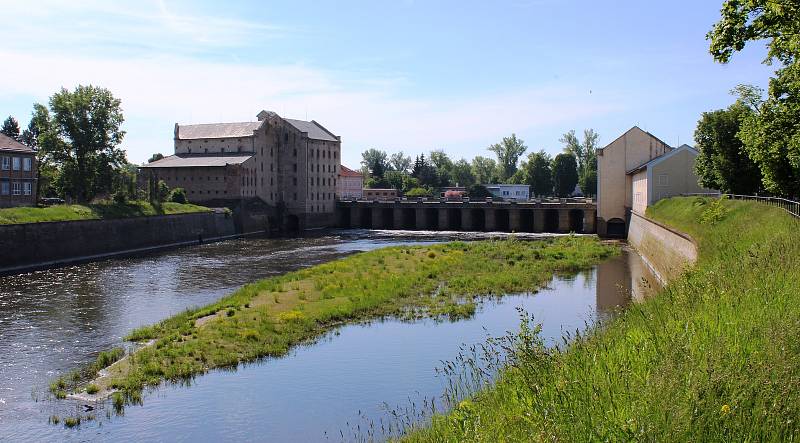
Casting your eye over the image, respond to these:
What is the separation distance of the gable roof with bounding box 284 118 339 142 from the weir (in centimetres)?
995

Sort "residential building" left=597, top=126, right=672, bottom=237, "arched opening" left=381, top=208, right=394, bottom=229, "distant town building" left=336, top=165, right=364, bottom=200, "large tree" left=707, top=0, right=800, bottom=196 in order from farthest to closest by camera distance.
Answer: "distant town building" left=336, top=165, right=364, bottom=200
"arched opening" left=381, top=208, right=394, bottom=229
"residential building" left=597, top=126, right=672, bottom=237
"large tree" left=707, top=0, right=800, bottom=196

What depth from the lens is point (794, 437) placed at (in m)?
7.07

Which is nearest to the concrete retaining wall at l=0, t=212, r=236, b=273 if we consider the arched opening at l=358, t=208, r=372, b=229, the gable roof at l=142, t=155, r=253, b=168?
the gable roof at l=142, t=155, r=253, b=168

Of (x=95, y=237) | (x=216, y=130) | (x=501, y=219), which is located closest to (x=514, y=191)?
(x=501, y=219)

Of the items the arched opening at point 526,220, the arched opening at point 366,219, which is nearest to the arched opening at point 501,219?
the arched opening at point 526,220

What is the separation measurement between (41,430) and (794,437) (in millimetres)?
15143

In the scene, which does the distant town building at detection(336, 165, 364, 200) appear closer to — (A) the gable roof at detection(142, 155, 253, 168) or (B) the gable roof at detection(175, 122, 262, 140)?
(B) the gable roof at detection(175, 122, 262, 140)

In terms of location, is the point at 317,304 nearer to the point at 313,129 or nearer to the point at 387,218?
the point at 387,218

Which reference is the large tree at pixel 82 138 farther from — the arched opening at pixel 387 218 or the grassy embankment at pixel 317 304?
the arched opening at pixel 387 218

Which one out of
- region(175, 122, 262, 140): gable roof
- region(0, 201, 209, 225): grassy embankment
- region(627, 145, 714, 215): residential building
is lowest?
region(0, 201, 209, 225): grassy embankment

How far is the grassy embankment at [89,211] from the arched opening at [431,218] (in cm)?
3048

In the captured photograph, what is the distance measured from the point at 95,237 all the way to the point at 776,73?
163 ft

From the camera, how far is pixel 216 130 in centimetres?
9075

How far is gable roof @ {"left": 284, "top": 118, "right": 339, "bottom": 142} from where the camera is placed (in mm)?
95981
